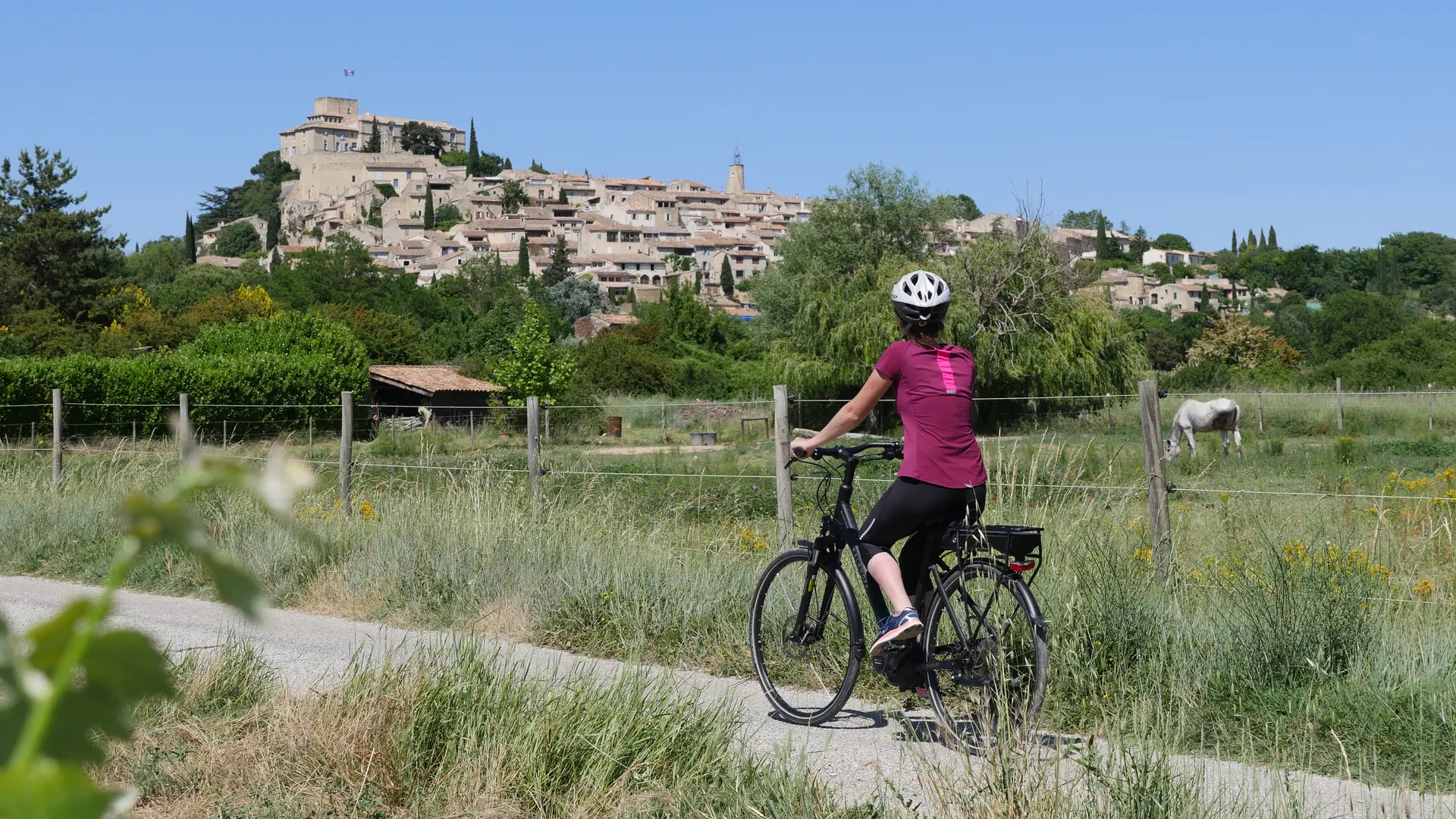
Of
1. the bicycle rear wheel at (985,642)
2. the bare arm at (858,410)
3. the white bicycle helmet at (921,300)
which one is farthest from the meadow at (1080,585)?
the white bicycle helmet at (921,300)

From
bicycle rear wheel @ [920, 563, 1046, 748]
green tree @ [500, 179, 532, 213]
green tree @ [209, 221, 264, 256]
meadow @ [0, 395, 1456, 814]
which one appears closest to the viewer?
bicycle rear wheel @ [920, 563, 1046, 748]

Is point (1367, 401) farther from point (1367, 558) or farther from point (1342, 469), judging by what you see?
point (1367, 558)

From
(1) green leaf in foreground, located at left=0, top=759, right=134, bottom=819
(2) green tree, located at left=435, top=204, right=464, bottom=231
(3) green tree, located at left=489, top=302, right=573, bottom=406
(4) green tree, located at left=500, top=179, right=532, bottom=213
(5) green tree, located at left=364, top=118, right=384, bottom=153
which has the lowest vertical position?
(1) green leaf in foreground, located at left=0, top=759, right=134, bottom=819

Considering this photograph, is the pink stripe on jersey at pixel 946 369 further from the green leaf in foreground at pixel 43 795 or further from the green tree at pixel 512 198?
the green tree at pixel 512 198

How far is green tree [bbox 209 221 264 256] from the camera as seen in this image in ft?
520

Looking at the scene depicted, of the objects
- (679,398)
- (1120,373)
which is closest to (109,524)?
(1120,373)

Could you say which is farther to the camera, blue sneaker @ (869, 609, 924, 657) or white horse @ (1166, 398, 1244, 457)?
white horse @ (1166, 398, 1244, 457)

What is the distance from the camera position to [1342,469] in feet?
62.1

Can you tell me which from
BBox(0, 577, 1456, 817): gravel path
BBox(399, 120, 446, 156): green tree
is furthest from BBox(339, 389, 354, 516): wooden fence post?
BBox(399, 120, 446, 156): green tree

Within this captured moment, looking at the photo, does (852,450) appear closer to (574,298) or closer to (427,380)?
(427,380)

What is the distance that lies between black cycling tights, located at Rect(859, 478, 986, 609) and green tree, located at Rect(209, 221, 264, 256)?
16366 centimetres

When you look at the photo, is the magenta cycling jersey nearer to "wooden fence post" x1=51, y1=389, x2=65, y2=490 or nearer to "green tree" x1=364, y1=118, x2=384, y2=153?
"wooden fence post" x1=51, y1=389, x2=65, y2=490

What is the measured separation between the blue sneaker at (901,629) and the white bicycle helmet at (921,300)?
45.8 inches

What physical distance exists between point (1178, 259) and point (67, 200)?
165 m
